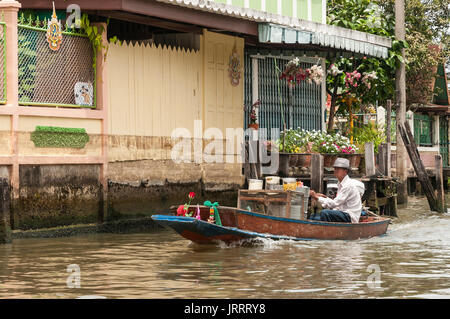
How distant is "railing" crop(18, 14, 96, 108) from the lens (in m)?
15.1

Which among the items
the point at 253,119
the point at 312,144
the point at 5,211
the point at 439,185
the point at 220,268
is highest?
the point at 253,119

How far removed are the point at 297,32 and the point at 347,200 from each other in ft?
17.3

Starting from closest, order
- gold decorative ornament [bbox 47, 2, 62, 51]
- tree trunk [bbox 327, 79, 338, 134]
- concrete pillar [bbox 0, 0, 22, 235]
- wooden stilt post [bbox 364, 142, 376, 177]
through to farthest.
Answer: concrete pillar [bbox 0, 0, 22, 235] < gold decorative ornament [bbox 47, 2, 62, 51] < wooden stilt post [bbox 364, 142, 376, 177] < tree trunk [bbox 327, 79, 338, 134]

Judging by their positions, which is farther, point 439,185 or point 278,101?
point 439,185

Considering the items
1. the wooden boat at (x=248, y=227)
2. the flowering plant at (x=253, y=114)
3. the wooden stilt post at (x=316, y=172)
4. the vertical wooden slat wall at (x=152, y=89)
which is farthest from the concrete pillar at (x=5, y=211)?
the flowering plant at (x=253, y=114)

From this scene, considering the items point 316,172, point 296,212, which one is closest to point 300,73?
point 316,172

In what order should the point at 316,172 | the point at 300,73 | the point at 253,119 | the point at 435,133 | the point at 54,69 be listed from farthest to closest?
the point at 435,133
the point at 300,73
the point at 253,119
the point at 316,172
the point at 54,69

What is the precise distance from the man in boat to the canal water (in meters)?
0.47

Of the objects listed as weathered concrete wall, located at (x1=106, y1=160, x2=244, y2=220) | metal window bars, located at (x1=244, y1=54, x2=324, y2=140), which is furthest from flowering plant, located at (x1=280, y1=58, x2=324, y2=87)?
weathered concrete wall, located at (x1=106, y1=160, x2=244, y2=220)

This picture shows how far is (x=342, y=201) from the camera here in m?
15.2

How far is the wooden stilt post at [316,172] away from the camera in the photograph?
18391mm

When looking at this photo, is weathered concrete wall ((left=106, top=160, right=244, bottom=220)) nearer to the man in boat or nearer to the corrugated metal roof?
the corrugated metal roof

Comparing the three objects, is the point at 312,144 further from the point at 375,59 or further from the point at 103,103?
the point at 103,103

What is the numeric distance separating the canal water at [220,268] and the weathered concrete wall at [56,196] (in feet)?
1.34
